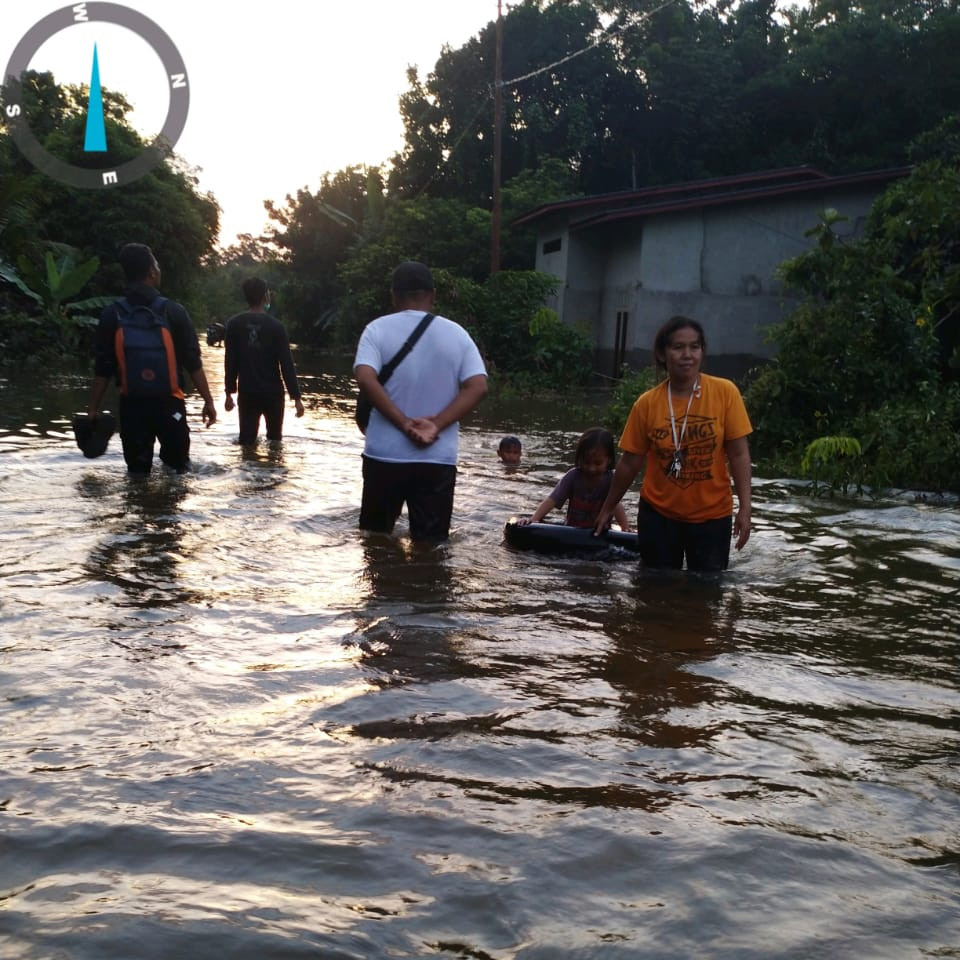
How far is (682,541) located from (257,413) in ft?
20.2

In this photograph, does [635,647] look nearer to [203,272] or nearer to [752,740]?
[752,740]

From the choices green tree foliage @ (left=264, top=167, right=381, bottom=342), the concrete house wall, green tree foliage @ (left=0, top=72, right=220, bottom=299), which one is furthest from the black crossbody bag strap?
green tree foliage @ (left=264, top=167, right=381, bottom=342)

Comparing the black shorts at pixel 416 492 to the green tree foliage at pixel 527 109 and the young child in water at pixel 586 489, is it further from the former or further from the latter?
the green tree foliage at pixel 527 109

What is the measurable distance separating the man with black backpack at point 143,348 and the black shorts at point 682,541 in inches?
142

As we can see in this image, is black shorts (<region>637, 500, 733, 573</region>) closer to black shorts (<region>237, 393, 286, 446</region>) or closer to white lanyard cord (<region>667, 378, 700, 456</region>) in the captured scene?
white lanyard cord (<region>667, 378, 700, 456</region>)

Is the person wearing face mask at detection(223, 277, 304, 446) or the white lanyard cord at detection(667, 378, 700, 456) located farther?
the person wearing face mask at detection(223, 277, 304, 446)

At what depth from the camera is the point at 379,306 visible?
3488cm

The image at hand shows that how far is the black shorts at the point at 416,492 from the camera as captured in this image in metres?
6.08

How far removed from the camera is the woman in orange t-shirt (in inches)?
226

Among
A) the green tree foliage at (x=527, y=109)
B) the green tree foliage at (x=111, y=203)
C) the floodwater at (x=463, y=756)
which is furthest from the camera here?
the green tree foliage at (x=527, y=109)

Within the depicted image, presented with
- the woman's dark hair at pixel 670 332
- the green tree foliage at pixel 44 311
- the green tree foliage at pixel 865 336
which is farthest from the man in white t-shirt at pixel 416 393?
the green tree foliage at pixel 44 311

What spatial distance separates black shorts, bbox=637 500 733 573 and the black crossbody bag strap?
154cm

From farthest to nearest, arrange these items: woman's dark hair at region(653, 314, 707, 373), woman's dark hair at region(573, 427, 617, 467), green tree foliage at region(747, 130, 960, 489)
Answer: green tree foliage at region(747, 130, 960, 489)
woman's dark hair at region(573, 427, 617, 467)
woman's dark hair at region(653, 314, 707, 373)

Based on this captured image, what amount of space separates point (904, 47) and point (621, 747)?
147 ft
